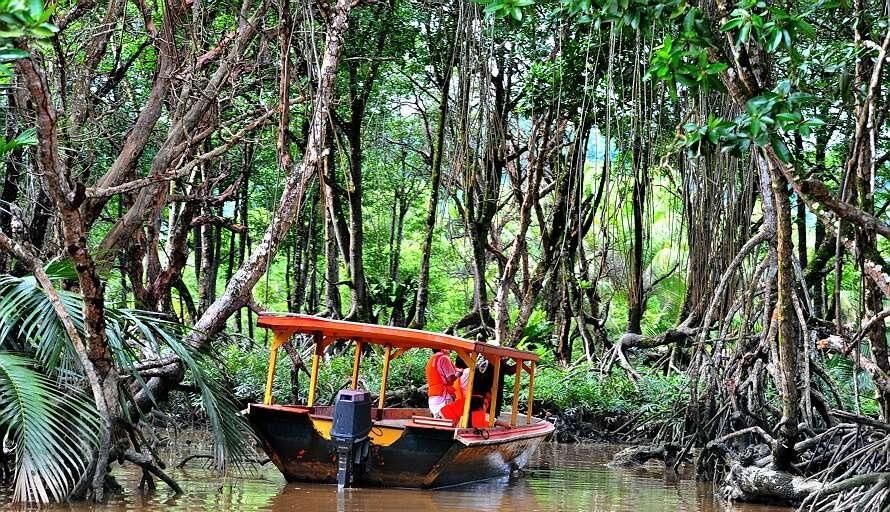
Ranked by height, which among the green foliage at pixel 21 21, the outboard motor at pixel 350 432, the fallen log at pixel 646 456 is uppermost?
the green foliage at pixel 21 21

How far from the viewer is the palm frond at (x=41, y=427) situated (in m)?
6.41

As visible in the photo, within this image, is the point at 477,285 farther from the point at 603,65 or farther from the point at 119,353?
the point at 119,353

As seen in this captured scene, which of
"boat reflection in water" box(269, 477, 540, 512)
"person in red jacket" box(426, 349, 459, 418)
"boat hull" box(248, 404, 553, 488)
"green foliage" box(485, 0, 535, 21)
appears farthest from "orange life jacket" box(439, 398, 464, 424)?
"green foliage" box(485, 0, 535, 21)

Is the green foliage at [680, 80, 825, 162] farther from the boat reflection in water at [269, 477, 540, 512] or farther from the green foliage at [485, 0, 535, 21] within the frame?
the boat reflection in water at [269, 477, 540, 512]

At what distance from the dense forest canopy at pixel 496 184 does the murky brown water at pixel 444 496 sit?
366 millimetres

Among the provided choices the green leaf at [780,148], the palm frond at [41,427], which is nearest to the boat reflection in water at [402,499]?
the palm frond at [41,427]

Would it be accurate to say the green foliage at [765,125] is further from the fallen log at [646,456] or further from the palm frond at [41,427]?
the fallen log at [646,456]

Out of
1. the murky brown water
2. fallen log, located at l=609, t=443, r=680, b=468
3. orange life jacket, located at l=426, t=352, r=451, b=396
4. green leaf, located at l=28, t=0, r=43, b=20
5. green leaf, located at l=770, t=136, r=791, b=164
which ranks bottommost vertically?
the murky brown water

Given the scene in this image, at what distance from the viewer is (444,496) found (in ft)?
29.3

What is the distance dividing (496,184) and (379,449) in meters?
3.88

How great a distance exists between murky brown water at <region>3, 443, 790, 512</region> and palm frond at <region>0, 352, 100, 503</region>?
13.0 inches

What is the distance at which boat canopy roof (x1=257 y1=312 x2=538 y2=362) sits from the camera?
9.07 meters

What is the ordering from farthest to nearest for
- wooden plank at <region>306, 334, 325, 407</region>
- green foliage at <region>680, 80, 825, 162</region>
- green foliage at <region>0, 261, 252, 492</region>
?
wooden plank at <region>306, 334, 325, 407</region>, green foliage at <region>0, 261, 252, 492</region>, green foliage at <region>680, 80, 825, 162</region>

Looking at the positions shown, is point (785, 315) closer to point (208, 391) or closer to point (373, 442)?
point (373, 442)
